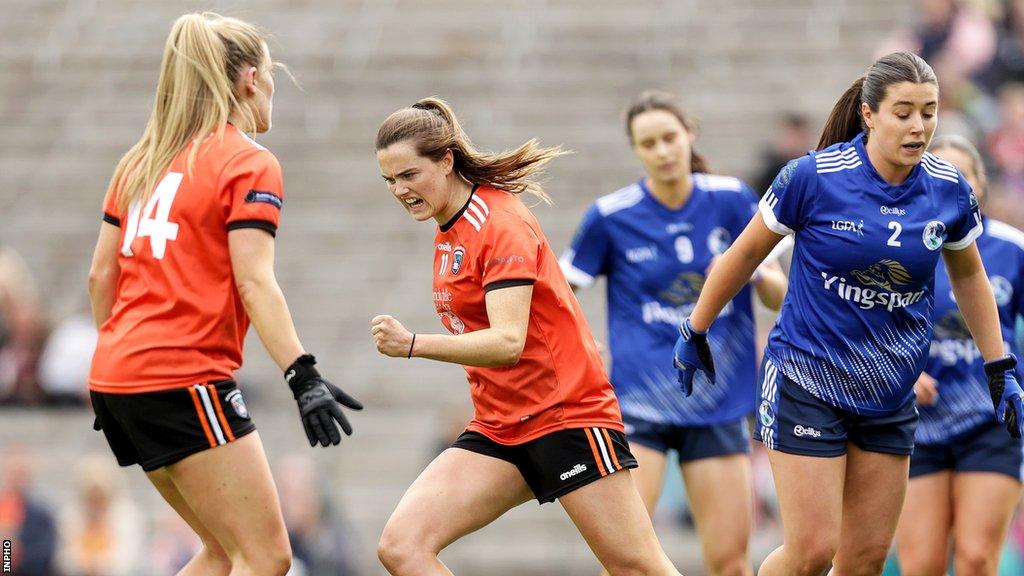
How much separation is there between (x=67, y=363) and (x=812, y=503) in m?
8.85

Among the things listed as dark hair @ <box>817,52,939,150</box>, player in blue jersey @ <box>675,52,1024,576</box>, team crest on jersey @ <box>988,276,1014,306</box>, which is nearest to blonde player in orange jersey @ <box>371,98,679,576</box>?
player in blue jersey @ <box>675,52,1024,576</box>

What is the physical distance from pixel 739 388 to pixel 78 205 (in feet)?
33.9

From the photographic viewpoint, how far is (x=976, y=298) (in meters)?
6.23

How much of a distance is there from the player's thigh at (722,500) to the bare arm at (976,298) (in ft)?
4.87

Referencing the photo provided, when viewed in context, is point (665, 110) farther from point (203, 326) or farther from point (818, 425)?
point (203, 326)

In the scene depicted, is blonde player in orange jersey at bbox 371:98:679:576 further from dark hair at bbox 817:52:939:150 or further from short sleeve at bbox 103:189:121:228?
dark hair at bbox 817:52:939:150

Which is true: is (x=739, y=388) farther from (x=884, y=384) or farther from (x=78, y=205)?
(x=78, y=205)

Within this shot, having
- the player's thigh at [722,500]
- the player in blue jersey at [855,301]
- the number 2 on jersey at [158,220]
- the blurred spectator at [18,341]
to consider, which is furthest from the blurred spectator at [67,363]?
the player in blue jersey at [855,301]

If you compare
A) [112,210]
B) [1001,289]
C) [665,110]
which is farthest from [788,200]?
[112,210]

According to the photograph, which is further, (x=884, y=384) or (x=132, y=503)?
(x=132, y=503)

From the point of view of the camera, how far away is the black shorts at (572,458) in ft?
18.8

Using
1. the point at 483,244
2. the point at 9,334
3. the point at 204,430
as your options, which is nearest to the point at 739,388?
the point at 483,244

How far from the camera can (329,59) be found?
1755cm

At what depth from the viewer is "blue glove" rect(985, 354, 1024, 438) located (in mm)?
6309
